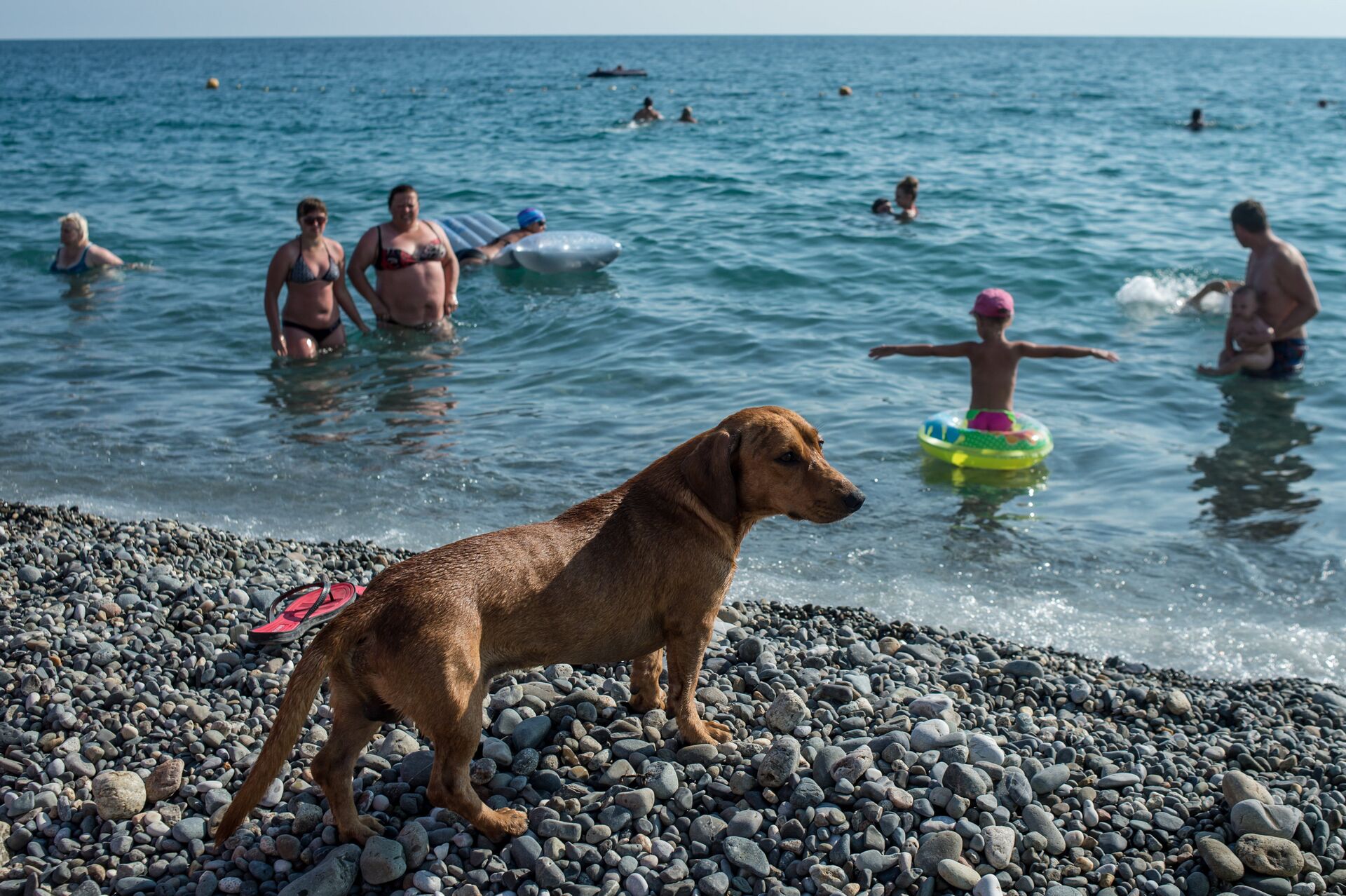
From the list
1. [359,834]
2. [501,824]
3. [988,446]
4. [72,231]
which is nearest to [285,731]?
[359,834]

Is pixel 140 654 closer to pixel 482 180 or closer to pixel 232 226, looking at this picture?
pixel 232 226

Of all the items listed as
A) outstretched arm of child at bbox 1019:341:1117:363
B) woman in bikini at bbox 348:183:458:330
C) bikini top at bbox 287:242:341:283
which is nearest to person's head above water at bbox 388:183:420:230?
woman in bikini at bbox 348:183:458:330

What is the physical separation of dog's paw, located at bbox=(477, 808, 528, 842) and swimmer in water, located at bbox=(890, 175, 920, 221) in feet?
55.2

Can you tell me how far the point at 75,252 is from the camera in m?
16.2

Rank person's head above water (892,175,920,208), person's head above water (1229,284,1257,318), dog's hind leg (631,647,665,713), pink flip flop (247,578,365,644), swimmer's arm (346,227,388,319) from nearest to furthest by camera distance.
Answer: dog's hind leg (631,647,665,713), pink flip flop (247,578,365,644), person's head above water (1229,284,1257,318), swimmer's arm (346,227,388,319), person's head above water (892,175,920,208)

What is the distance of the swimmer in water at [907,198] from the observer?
63.1ft

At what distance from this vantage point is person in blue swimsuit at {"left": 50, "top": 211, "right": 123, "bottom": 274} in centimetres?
1606

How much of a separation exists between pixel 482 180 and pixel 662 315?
1229 cm

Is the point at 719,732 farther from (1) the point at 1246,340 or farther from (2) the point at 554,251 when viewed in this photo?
(2) the point at 554,251

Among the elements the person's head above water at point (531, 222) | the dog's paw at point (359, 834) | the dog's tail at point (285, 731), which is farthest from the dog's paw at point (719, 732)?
the person's head above water at point (531, 222)

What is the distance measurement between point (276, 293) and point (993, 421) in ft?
23.5

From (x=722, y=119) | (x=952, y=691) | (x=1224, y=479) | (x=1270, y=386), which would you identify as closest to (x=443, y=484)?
(x=952, y=691)

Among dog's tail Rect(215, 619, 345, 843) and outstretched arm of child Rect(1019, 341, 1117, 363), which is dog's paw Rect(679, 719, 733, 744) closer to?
dog's tail Rect(215, 619, 345, 843)

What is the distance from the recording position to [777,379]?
38.9 feet
